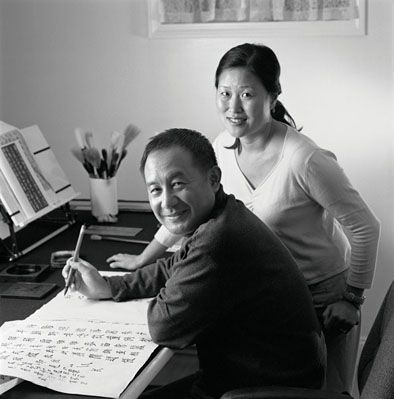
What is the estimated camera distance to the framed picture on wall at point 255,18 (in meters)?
2.55

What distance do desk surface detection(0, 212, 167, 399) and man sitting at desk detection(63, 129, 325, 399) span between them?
28 cm

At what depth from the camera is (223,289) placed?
1.47 metres

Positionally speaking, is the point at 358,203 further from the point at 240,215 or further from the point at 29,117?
the point at 29,117

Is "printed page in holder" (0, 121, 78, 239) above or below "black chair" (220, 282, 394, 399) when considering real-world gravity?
above

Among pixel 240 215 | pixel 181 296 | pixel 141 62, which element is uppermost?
pixel 141 62

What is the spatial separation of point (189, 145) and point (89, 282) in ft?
1.38

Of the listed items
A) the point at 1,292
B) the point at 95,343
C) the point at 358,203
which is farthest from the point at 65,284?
the point at 358,203

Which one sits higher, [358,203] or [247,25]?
[247,25]

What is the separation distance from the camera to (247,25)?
2619 millimetres

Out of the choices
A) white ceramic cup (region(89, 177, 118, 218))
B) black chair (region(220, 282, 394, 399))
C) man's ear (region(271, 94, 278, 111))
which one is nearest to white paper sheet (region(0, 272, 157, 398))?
black chair (region(220, 282, 394, 399))

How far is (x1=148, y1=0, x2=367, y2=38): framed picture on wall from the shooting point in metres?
2.55

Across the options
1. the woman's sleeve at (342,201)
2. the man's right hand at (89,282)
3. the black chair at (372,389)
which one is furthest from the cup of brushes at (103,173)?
the black chair at (372,389)

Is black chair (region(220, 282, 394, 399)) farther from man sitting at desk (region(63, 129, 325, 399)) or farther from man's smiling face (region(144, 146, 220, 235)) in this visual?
man's smiling face (region(144, 146, 220, 235))

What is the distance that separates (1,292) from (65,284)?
0.49ft
